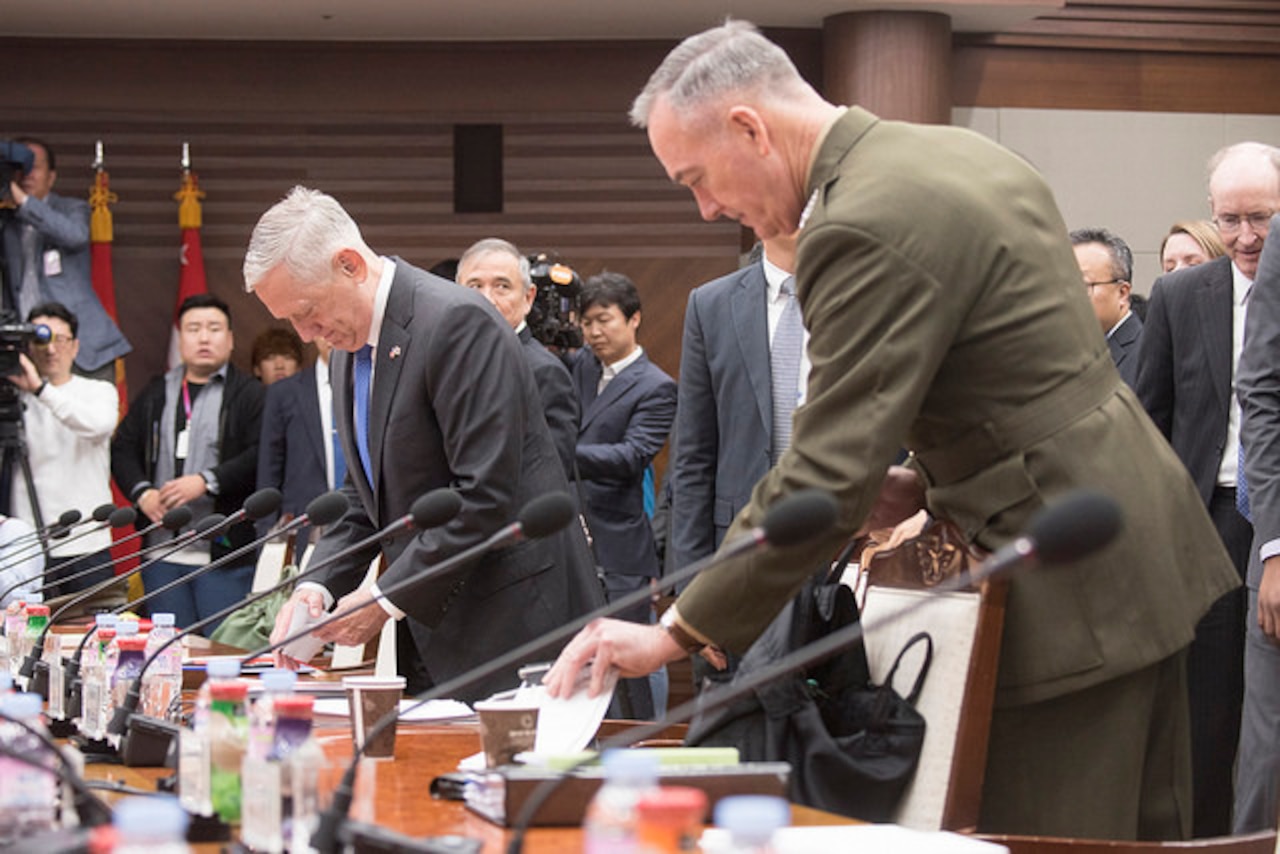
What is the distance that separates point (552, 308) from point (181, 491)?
59.1 inches

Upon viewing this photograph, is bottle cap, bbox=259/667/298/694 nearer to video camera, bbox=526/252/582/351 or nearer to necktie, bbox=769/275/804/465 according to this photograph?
necktie, bbox=769/275/804/465

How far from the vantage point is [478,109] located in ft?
26.9

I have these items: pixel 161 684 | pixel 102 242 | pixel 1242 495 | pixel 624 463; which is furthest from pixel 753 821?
pixel 102 242

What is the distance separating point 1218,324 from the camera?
380cm

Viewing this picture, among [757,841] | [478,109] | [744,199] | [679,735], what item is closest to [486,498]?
[679,735]

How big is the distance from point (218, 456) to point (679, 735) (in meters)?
4.09

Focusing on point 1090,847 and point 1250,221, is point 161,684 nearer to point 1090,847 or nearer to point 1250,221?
point 1090,847

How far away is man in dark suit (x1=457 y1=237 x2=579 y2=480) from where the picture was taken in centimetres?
457

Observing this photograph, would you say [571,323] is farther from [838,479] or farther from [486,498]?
[838,479]

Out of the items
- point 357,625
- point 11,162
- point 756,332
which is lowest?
point 357,625

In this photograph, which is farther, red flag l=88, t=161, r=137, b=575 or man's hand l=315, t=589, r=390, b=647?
red flag l=88, t=161, r=137, b=575

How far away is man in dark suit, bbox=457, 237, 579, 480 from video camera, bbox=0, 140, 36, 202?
2534 millimetres

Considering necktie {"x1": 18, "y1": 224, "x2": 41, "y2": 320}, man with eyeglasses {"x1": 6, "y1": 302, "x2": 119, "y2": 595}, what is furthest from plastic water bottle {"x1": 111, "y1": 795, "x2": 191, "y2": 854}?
necktie {"x1": 18, "y1": 224, "x2": 41, "y2": 320}

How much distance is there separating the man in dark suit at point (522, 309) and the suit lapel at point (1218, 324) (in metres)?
1.60
